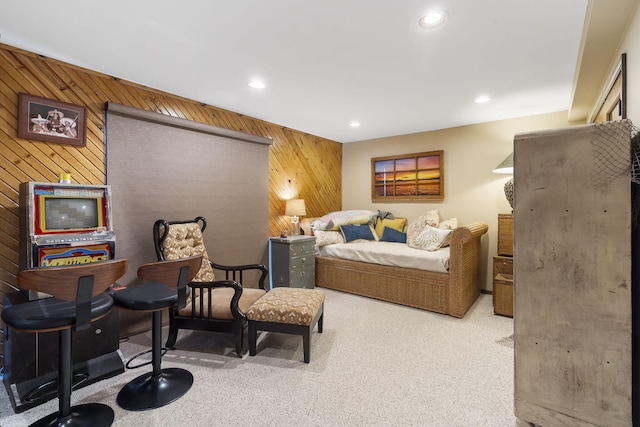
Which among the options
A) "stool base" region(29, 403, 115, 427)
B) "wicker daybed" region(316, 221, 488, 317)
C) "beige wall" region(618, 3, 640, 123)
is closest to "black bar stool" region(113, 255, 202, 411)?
"stool base" region(29, 403, 115, 427)

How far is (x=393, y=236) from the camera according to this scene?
15.9 ft

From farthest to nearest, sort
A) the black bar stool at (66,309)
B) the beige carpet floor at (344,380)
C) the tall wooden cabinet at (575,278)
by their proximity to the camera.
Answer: the beige carpet floor at (344,380) → the black bar stool at (66,309) → the tall wooden cabinet at (575,278)

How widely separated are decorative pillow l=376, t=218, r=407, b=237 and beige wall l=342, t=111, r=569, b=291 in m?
0.19

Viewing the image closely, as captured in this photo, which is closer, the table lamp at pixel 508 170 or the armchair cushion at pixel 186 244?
the armchair cushion at pixel 186 244

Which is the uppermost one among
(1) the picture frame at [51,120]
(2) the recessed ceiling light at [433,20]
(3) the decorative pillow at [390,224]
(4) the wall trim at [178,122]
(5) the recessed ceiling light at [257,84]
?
(5) the recessed ceiling light at [257,84]

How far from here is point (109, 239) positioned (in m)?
2.27

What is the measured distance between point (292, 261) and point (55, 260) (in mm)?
2525

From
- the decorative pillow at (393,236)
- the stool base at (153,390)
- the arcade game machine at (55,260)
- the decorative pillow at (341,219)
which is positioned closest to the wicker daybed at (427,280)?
the decorative pillow at (341,219)

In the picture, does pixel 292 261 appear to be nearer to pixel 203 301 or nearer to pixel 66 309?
pixel 203 301

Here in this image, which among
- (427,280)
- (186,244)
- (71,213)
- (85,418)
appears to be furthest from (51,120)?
(427,280)

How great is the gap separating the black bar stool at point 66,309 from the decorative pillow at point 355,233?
3466mm

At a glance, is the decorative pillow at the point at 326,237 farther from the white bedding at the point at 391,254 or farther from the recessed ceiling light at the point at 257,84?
the recessed ceiling light at the point at 257,84

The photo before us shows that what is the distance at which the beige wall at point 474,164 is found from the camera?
4129 millimetres

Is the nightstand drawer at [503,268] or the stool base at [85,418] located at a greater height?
the nightstand drawer at [503,268]
